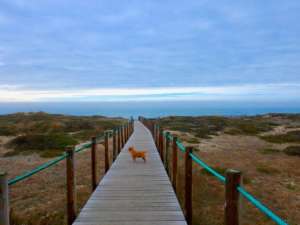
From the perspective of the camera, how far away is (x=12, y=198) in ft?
22.8

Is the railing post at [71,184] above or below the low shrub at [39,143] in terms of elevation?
above

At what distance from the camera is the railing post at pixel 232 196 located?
266 cm

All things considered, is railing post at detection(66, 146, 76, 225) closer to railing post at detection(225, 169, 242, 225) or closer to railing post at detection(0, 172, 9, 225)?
railing post at detection(0, 172, 9, 225)

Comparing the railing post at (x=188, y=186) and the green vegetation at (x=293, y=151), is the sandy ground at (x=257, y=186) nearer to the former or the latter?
the green vegetation at (x=293, y=151)

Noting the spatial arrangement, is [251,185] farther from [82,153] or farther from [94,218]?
[82,153]

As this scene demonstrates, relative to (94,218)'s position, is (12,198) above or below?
below

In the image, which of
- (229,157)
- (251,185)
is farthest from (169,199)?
(229,157)

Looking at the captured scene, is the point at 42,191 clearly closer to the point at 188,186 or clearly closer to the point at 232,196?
the point at 188,186

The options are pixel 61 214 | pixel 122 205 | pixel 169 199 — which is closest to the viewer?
pixel 122 205

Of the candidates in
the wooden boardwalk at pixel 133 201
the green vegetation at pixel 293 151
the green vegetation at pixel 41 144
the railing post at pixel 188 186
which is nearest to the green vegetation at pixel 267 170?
the green vegetation at pixel 293 151

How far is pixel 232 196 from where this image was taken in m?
2.71

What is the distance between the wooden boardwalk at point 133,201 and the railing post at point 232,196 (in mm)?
1404

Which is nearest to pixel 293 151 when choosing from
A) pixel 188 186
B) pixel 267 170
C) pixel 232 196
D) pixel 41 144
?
pixel 267 170

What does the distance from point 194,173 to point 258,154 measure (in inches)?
242
